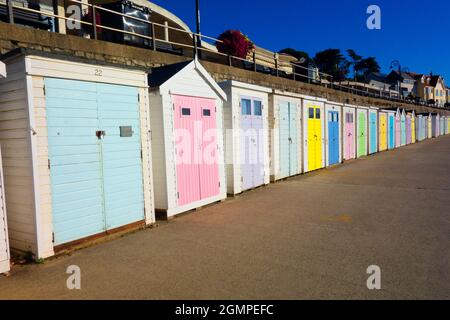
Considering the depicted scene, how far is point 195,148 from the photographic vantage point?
753 centimetres

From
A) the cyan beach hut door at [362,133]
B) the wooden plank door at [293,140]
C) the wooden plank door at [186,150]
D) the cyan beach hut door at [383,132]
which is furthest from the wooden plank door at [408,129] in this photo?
the wooden plank door at [186,150]

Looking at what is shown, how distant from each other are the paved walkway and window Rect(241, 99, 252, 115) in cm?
277

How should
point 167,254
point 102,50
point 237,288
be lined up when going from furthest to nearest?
point 102,50 → point 167,254 → point 237,288

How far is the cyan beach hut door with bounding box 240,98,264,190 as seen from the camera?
9.44m

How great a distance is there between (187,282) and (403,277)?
7.95 ft

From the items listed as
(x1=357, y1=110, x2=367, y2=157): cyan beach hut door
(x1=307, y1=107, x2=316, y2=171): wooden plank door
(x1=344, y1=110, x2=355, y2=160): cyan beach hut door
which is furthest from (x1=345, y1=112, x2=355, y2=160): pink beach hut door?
(x1=307, y1=107, x2=316, y2=171): wooden plank door

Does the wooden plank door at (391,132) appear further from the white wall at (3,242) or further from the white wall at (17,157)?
→ the white wall at (3,242)

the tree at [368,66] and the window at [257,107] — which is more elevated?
the tree at [368,66]

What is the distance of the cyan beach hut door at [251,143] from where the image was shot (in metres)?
9.44

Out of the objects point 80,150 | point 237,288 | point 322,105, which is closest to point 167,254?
point 237,288

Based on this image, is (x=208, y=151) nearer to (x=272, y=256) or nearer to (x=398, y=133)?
(x=272, y=256)

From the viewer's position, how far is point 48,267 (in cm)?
448

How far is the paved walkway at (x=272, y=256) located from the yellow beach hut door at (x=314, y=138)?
5361mm
